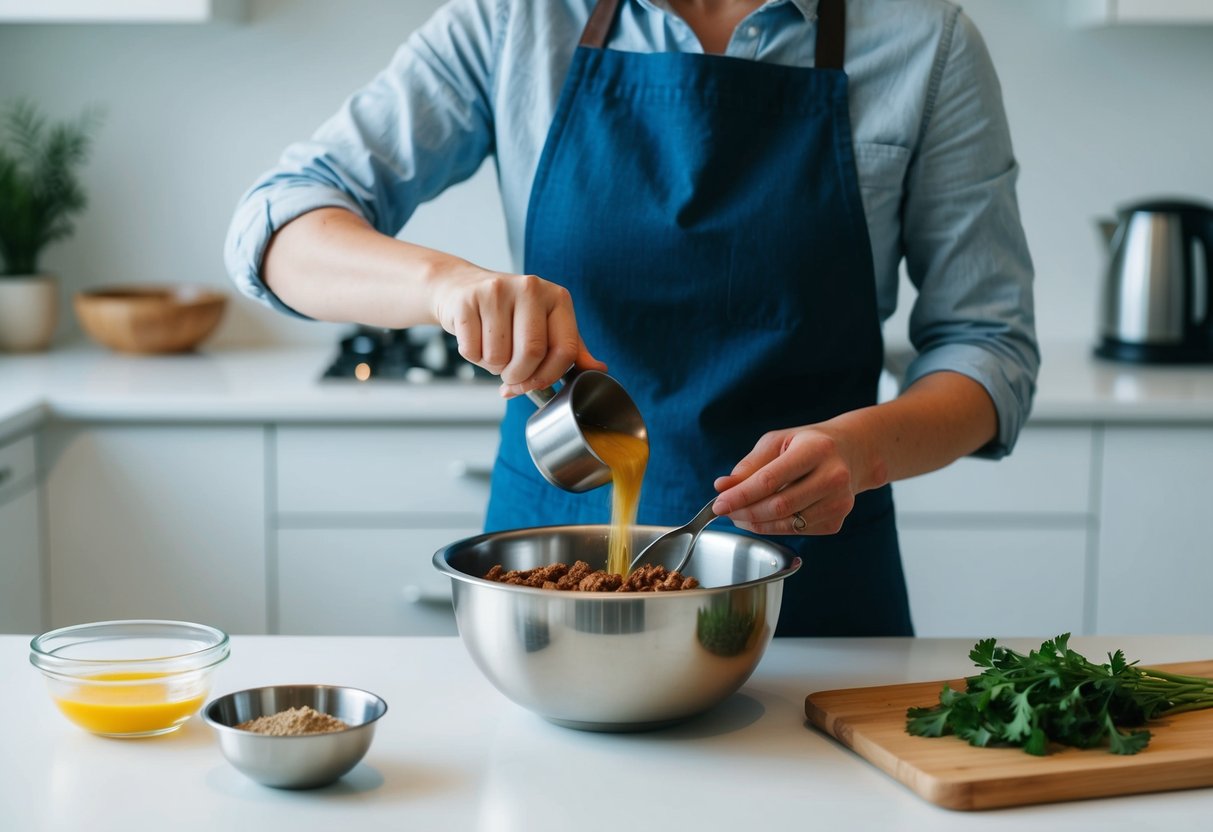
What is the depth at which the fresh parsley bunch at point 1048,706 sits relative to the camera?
37.5 inches

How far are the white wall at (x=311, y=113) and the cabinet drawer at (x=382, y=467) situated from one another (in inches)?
25.3

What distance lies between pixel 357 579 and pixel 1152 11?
1699 millimetres

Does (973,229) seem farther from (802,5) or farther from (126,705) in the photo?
(126,705)

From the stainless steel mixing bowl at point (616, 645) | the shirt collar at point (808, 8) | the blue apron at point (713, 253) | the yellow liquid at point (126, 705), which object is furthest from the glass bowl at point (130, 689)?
the shirt collar at point (808, 8)

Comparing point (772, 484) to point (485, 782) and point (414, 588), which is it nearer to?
point (485, 782)

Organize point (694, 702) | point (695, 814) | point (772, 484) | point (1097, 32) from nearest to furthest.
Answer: point (695, 814) → point (694, 702) → point (772, 484) → point (1097, 32)

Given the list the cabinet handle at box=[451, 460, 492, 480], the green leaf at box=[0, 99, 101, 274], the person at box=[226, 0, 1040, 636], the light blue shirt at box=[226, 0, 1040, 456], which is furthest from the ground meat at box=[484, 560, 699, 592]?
the green leaf at box=[0, 99, 101, 274]

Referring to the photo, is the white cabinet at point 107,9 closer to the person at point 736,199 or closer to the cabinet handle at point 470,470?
the cabinet handle at point 470,470

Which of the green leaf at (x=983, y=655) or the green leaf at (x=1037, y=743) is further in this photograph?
the green leaf at (x=983, y=655)

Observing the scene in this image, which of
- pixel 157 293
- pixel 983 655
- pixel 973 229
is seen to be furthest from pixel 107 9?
pixel 983 655

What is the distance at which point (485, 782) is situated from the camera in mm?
931

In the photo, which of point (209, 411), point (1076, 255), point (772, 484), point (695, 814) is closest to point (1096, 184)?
point (1076, 255)

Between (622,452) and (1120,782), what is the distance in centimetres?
48

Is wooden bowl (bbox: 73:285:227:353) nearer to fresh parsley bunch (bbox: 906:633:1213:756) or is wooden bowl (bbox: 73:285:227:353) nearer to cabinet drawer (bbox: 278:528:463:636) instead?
cabinet drawer (bbox: 278:528:463:636)
